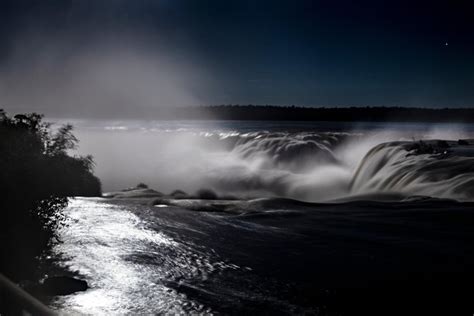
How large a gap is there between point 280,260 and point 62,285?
524 centimetres

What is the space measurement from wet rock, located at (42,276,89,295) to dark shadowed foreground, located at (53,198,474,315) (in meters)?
0.25

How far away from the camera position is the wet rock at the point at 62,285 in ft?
29.5

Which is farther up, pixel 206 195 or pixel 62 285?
pixel 62 285

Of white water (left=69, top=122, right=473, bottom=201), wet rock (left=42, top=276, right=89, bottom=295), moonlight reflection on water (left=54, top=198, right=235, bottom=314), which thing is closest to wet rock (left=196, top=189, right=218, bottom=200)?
white water (left=69, top=122, right=473, bottom=201)

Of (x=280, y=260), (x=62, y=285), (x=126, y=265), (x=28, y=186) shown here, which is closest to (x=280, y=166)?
(x=280, y=260)

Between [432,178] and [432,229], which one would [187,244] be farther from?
[432,178]

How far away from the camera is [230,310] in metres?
8.44

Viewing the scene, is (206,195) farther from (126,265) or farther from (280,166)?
(280,166)

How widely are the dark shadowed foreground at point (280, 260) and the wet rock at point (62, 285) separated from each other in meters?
0.25

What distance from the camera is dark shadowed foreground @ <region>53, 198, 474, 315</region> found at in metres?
8.75

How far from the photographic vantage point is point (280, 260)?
38.5 ft

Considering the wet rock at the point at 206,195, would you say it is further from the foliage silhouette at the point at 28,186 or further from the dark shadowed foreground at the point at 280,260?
the foliage silhouette at the point at 28,186

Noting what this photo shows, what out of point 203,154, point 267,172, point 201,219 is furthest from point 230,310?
point 203,154

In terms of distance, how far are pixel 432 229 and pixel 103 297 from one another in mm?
9418
